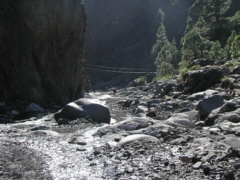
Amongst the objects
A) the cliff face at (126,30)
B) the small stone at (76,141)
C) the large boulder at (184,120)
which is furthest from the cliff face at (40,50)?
the cliff face at (126,30)

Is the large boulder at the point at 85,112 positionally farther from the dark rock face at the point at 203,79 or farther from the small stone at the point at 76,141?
the dark rock face at the point at 203,79

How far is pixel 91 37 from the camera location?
502 feet

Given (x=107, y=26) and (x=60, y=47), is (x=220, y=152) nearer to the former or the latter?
(x=60, y=47)

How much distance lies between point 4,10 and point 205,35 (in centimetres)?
5167

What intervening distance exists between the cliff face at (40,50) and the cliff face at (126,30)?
71.6 metres

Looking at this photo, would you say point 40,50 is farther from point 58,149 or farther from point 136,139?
point 136,139

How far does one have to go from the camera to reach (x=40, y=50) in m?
30.8

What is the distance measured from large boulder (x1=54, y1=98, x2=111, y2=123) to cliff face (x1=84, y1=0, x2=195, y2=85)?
299ft

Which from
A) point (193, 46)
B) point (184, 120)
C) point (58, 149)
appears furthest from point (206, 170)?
point (193, 46)

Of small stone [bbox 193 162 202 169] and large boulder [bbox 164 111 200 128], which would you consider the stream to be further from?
large boulder [bbox 164 111 200 128]

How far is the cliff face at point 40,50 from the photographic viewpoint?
24531mm

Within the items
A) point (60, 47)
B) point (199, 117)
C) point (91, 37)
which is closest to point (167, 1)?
point (91, 37)

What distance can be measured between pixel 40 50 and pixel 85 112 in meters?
16.6

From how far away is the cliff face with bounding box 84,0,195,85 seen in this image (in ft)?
399
